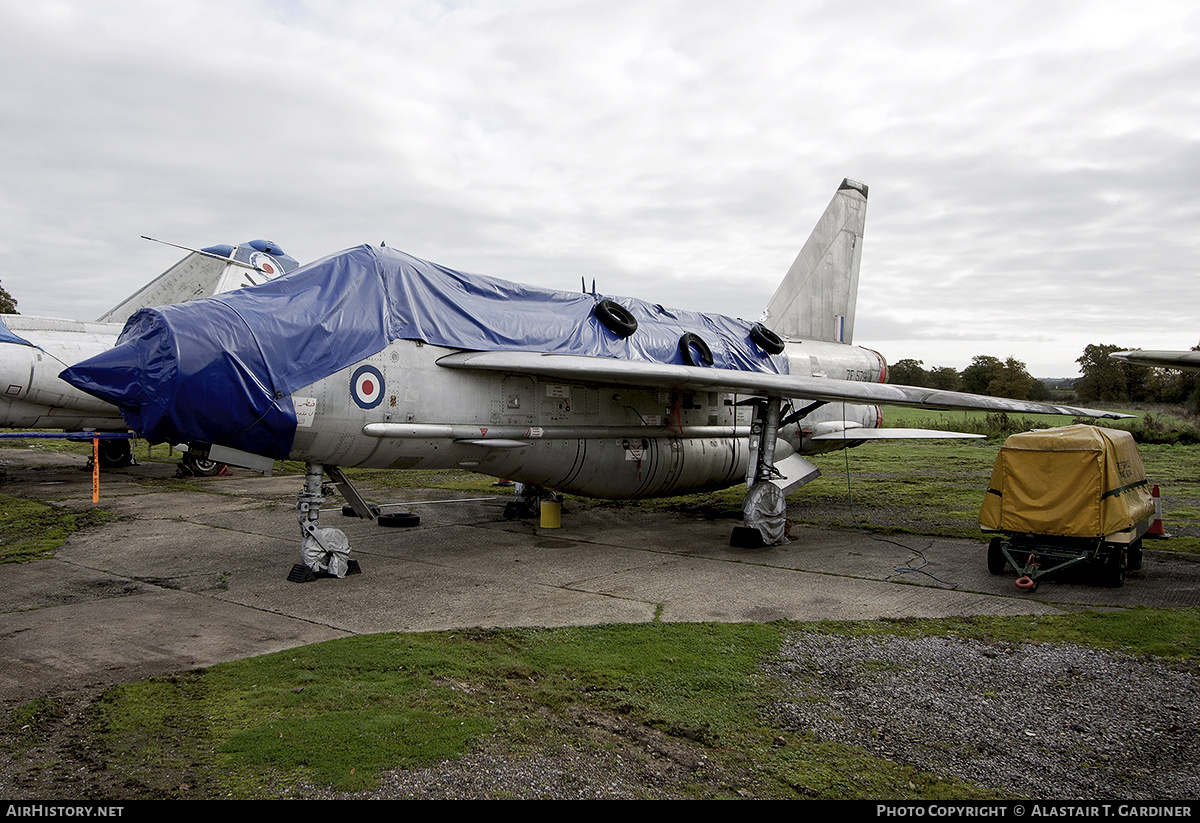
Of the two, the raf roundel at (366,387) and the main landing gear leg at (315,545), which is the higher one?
the raf roundel at (366,387)

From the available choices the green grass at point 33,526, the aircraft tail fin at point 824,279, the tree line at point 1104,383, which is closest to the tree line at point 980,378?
the tree line at point 1104,383

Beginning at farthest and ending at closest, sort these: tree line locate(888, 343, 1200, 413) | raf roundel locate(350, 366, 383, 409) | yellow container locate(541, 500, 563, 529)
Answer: tree line locate(888, 343, 1200, 413), yellow container locate(541, 500, 563, 529), raf roundel locate(350, 366, 383, 409)

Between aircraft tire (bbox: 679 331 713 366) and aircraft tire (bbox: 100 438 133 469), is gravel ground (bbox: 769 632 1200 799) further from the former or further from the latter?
aircraft tire (bbox: 100 438 133 469)

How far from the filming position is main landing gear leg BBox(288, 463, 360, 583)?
7641 mm

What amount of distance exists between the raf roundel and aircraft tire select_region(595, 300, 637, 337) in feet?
11.7

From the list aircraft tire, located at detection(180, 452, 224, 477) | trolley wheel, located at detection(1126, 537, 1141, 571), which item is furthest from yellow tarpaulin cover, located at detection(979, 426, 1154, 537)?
aircraft tire, located at detection(180, 452, 224, 477)

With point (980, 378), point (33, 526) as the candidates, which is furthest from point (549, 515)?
point (980, 378)

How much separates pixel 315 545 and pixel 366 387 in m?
1.69

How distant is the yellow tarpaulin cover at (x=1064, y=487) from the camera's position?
24.2 feet

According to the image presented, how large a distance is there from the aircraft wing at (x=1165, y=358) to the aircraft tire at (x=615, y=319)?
18.4 ft

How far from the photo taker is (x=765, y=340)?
1240 centimetres

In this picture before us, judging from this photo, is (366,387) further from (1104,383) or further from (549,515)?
(1104,383)

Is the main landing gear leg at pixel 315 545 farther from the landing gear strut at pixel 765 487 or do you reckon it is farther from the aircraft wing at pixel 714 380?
the landing gear strut at pixel 765 487

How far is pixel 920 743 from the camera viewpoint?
159 inches
